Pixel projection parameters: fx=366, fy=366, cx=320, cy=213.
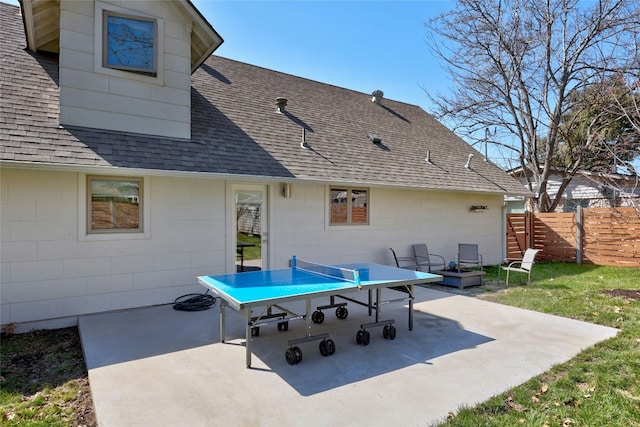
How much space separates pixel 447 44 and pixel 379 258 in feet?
38.4

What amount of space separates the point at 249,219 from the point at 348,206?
2.69 m

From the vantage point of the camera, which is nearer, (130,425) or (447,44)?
(130,425)

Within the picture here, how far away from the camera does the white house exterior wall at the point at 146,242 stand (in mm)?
5703

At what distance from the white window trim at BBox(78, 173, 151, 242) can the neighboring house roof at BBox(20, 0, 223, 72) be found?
3228 mm

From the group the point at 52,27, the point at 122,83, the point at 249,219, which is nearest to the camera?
the point at 122,83

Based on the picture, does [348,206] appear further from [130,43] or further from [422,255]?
[130,43]

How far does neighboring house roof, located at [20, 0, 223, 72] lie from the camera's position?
6617 millimetres

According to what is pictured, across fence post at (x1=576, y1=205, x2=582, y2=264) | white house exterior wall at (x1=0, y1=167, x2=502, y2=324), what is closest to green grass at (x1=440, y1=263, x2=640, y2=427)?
white house exterior wall at (x1=0, y1=167, x2=502, y2=324)

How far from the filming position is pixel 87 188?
246 inches

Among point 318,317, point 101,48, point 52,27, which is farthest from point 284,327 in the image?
point 52,27

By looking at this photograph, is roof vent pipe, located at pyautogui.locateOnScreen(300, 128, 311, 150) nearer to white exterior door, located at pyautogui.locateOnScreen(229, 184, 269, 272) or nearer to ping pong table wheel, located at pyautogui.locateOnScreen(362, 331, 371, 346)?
white exterior door, located at pyautogui.locateOnScreen(229, 184, 269, 272)

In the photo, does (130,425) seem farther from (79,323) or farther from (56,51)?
(56,51)

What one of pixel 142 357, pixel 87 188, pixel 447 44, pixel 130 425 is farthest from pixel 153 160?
pixel 447 44

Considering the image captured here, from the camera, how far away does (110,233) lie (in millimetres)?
6414
